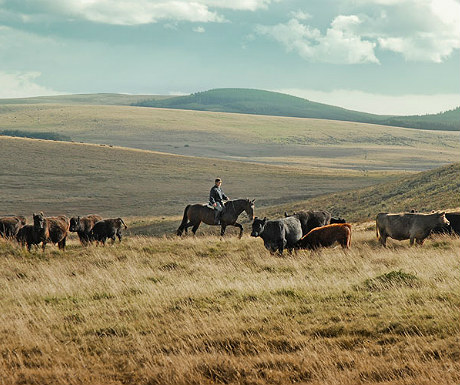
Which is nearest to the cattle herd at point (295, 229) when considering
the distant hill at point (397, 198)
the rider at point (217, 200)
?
the rider at point (217, 200)

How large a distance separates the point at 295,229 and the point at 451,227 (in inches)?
227

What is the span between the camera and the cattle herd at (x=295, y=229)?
17.7 metres

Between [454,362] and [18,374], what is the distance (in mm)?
5863

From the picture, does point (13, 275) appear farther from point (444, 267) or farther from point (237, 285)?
point (444, 267)

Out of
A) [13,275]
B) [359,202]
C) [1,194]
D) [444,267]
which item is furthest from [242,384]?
[1,194]

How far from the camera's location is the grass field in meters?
132

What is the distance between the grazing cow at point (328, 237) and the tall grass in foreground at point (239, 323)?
160 centimetres

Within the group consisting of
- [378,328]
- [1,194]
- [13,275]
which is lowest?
[1,194]

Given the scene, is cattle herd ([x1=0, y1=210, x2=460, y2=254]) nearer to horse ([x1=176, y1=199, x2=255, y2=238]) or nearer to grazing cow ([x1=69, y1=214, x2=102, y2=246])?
grazing cow ([x1=69, y1=214, x2=102, y2=246])

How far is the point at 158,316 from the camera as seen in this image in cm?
1070

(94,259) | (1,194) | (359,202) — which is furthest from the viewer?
(1,194)

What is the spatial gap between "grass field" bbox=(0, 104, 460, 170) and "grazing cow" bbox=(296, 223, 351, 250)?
9725 centimetres

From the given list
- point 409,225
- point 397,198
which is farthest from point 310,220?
point 397,198

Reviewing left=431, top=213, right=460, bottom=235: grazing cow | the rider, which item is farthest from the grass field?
left=431, top=213, right=460, bottom=235: grazing cow
